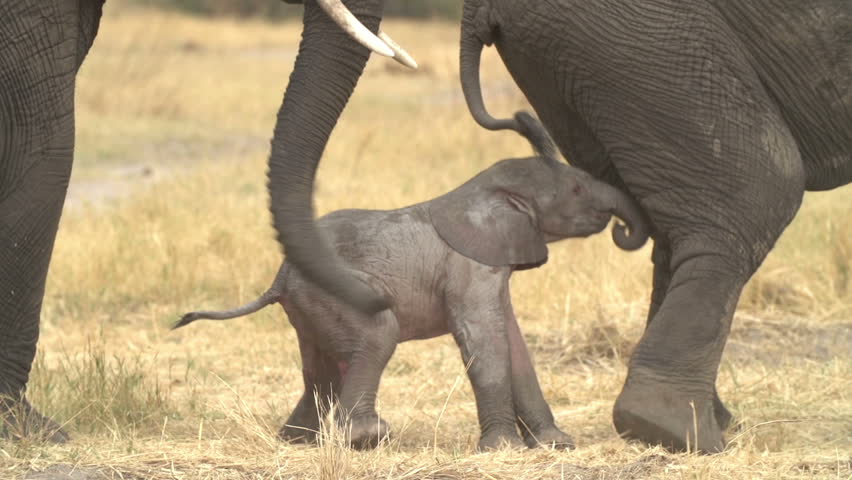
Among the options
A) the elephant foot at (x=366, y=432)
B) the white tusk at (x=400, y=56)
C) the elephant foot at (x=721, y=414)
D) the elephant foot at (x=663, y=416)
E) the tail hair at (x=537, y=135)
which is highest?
the white tusk at (x=400, y=56)

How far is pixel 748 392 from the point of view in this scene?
5812 millimetres

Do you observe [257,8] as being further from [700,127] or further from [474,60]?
[700,127]

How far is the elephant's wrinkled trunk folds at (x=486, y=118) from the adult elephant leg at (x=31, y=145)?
1.10 meters

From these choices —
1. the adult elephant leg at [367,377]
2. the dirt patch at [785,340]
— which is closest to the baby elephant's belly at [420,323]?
the adult elephant leg at [367,377]

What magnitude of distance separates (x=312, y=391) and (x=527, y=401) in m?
0.65

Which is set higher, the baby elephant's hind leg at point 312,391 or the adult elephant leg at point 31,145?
the adult elephant leg at point 31,145

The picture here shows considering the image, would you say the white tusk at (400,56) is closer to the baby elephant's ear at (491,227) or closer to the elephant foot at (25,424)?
the baby elephant's ear at (491,227)

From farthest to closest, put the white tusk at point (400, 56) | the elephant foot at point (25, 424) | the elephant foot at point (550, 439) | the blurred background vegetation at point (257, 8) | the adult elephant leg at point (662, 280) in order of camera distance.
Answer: the blurred background vegetation at point (257, 8) → the adult elephant leg at point (662, 280) → the elephant foot at point (550, 439) → the elephant foot at point (25, 424) → the white tusk at point (400, 56)

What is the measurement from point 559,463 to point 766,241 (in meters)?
0.91

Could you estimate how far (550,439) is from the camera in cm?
490

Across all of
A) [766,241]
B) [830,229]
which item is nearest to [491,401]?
[766,241]

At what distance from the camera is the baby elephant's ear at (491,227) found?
4941 millimetres

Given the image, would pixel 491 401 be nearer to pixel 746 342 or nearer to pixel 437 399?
pixel 437 399

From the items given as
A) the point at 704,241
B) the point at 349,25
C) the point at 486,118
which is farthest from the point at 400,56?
the point at 704,241
